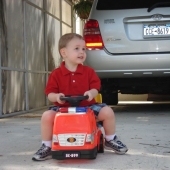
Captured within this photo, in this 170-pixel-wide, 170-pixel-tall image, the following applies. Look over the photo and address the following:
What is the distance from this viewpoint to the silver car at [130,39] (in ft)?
18.7

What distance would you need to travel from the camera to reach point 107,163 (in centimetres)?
319

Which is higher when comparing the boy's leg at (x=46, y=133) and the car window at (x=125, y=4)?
the car window at (x=125, y=4)

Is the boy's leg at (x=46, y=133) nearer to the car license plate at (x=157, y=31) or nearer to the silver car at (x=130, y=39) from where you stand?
the silver car at (x=130, y=39)

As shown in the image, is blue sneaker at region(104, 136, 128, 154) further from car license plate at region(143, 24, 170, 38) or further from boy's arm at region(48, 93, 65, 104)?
car license plate at region(143, 24, 170, 38)

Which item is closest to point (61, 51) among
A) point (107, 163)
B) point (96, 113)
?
point (96, 113)

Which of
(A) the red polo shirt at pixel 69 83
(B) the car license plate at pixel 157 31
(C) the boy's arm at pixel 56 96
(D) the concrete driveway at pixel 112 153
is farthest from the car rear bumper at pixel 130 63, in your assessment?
(C) the boy's arm at pixel 56 96

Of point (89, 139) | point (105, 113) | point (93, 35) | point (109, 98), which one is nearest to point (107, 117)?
point (105, 113)

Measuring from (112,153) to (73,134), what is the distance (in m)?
0.58

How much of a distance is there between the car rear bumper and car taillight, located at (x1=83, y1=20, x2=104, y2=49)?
8 centimetres

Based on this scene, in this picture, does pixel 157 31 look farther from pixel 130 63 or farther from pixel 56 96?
pixel 56 96

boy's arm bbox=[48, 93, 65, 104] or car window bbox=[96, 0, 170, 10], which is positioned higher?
car window bbox=[96, 0, 170, 10]

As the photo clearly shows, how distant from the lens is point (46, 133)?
3322 millimetres

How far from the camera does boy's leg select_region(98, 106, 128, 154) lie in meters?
3.42

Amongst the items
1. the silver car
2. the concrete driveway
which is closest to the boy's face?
the concrete driveway
